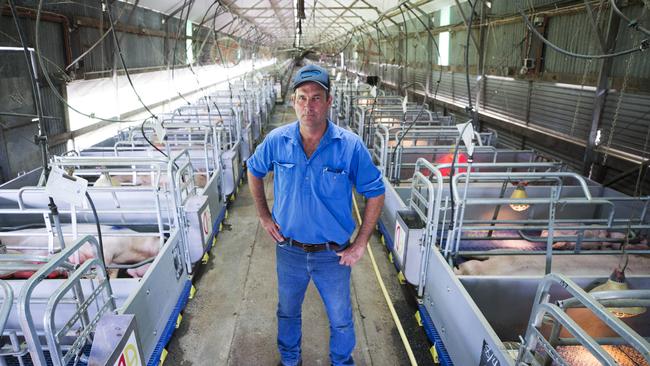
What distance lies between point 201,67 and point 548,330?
16.2m

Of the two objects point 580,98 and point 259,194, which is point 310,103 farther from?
point 580,98

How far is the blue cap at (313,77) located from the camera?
8.59ft

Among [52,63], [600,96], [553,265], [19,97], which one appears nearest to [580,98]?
[600,96]

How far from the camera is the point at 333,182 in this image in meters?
2.75

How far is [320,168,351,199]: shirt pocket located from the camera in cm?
274

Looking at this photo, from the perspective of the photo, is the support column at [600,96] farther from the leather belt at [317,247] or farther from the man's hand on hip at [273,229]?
the man's hand on hip at [273,229]

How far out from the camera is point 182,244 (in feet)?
13.8

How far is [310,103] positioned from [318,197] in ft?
2.12

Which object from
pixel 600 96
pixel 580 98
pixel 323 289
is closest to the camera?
pixel 323 289

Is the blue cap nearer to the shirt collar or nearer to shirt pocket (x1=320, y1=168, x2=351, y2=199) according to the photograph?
the shirt collar

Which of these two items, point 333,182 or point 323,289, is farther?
point 323,289

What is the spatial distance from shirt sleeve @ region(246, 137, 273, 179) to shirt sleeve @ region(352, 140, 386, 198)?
→ 0.65 m

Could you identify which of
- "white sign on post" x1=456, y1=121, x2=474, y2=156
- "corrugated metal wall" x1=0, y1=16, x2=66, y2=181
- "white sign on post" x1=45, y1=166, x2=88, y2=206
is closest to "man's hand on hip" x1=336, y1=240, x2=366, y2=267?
"white sign on post" x1=456, y1=121, x2=474, y2=156

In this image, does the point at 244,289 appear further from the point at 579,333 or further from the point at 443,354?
the point at 579,333
